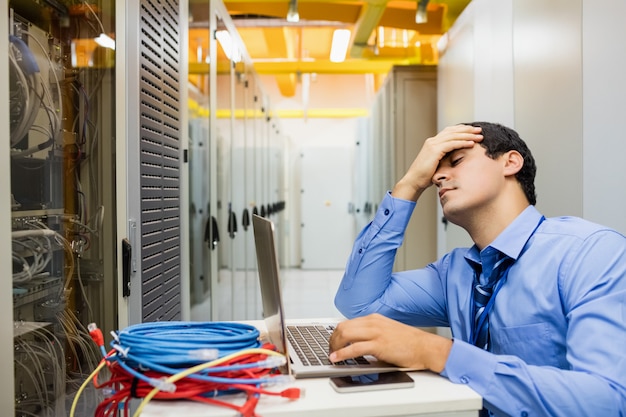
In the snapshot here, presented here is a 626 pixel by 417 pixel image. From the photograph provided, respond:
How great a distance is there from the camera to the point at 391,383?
0.85 metres

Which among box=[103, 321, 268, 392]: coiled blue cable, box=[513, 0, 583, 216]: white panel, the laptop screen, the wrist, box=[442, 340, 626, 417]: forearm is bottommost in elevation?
box=[442, 340, 626, 417]: forearm

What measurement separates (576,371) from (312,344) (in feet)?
1.65

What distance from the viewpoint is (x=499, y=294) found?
1104 millimetres

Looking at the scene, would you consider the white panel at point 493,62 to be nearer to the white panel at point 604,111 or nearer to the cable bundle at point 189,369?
Answer: the white panel at point 604,111

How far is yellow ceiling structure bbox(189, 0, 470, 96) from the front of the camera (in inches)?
155

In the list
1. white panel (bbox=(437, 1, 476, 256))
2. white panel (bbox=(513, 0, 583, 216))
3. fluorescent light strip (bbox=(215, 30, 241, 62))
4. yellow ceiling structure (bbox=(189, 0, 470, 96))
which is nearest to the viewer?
white panel (bbox=(513, 0, 583, 216))

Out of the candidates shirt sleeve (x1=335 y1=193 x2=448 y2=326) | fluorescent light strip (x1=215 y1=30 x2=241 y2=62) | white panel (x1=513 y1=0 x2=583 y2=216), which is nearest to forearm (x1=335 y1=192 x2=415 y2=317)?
shirt sleeve (x1=335 y1=193 x2=448 y2=326)

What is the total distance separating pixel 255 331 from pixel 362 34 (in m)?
4.08

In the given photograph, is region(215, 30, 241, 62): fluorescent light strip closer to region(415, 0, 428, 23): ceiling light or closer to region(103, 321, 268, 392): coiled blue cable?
region(415, 0, 428, 23): ceiling light

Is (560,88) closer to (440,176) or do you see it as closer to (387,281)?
(440,176)

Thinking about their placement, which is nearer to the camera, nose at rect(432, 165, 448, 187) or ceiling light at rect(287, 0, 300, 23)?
nose at rect(432, 165, 448, 187)

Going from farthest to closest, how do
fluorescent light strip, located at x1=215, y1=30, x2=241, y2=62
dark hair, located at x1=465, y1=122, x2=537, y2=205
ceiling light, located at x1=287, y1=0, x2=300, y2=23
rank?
ceiling light, located at x1=287, y1=0, x2=300, y2=23
fluorescent light strip, located at x1=215, y1=30, x2=241, y2=62
dark hair, located at x1=465, y1=122, x2=537, y2=205

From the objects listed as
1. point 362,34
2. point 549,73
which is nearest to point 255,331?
point 549,73

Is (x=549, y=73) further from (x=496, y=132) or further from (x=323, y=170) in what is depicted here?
(x=323, y=170)
